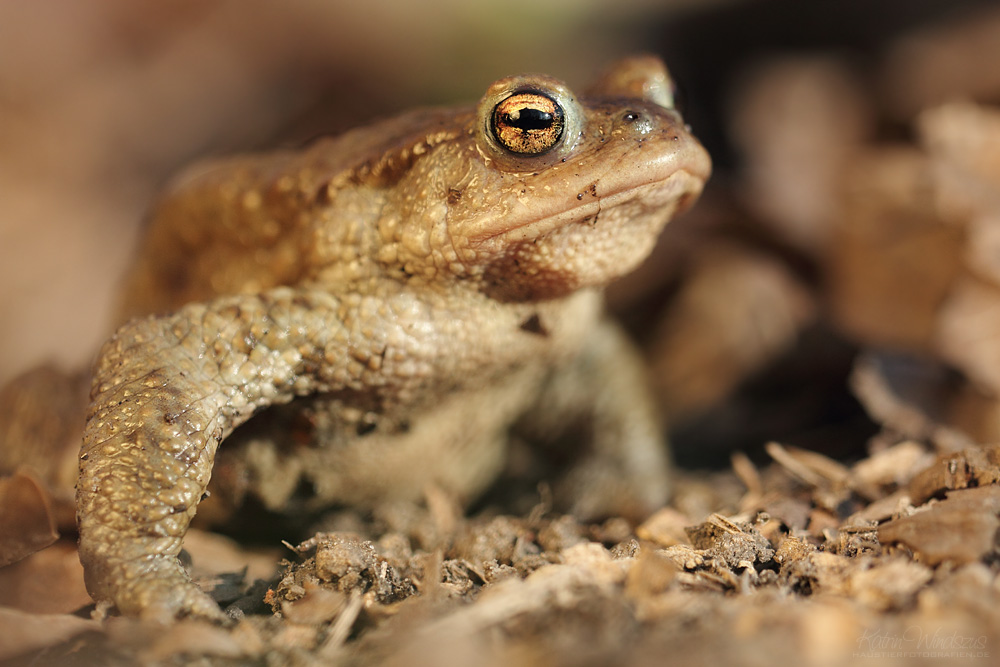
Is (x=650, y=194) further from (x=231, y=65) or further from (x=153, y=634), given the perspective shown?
(x=231, y=65)

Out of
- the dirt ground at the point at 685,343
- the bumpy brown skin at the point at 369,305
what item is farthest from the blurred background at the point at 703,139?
the bumpy brown skin at the point at 369,305

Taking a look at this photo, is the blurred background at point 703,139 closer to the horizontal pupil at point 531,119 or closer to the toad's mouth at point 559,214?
the toad's mouth at point 559,214

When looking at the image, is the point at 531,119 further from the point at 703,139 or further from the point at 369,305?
the point at 703,139

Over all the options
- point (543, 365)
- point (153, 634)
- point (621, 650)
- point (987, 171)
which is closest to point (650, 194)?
point (543, 365)

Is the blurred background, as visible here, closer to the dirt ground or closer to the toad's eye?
the dirt ground

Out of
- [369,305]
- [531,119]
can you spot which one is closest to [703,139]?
[531,119]

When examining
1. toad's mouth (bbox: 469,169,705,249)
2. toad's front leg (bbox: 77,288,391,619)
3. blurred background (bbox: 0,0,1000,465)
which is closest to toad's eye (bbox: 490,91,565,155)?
toad's mouth (bbox: 469,169,705,249)

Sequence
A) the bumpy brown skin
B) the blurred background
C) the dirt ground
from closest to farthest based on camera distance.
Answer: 1. the dirt ground
2. the bumpy brown skin
3. the blurred background
